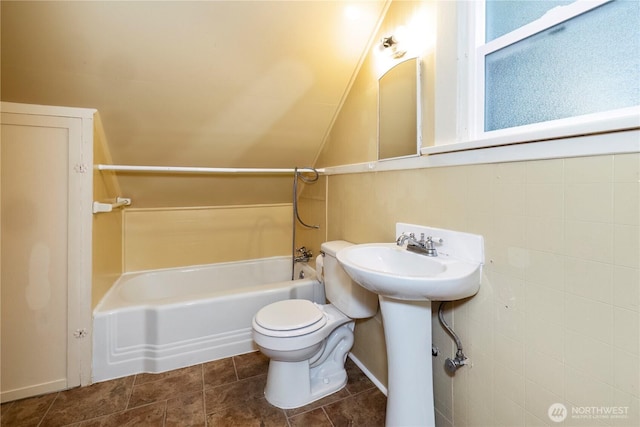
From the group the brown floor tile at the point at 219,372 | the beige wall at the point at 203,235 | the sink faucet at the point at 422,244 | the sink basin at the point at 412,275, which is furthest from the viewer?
the beige wall at the point at 203,235

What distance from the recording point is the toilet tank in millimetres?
1654

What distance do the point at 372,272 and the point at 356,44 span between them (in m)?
1.52

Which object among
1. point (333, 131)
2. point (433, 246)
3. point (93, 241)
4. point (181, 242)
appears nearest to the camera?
point (433, 246)

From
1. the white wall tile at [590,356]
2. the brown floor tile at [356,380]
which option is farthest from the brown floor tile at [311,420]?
the white wall tile at [590,356]

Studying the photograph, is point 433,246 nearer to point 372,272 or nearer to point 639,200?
point 372,272

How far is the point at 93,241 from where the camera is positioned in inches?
69.3

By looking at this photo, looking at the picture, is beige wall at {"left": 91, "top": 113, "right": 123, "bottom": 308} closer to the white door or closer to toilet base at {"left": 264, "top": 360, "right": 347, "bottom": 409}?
the white door

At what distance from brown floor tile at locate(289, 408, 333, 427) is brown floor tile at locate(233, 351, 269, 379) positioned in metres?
0.45

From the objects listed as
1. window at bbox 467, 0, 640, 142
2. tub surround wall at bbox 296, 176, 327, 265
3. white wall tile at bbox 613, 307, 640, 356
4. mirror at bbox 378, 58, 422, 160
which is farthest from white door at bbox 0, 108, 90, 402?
white wall tile at bbox 613, 307, 640, 356

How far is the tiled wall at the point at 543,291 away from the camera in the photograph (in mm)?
767

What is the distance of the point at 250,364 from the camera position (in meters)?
1.95

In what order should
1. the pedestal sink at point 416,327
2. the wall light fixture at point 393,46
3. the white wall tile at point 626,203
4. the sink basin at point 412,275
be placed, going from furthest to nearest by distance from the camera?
1. the wall light fixture at point 393,46
2. the pedestal sink at point 416,327
3. the sink basin at point 412,275
4. the white wall tile at point 626,203

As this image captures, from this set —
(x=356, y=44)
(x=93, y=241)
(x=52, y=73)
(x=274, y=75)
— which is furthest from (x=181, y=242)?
(x=356, y=44)

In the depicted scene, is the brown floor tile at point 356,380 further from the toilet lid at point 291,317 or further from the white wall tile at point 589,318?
the white wall tile at point 589,318
